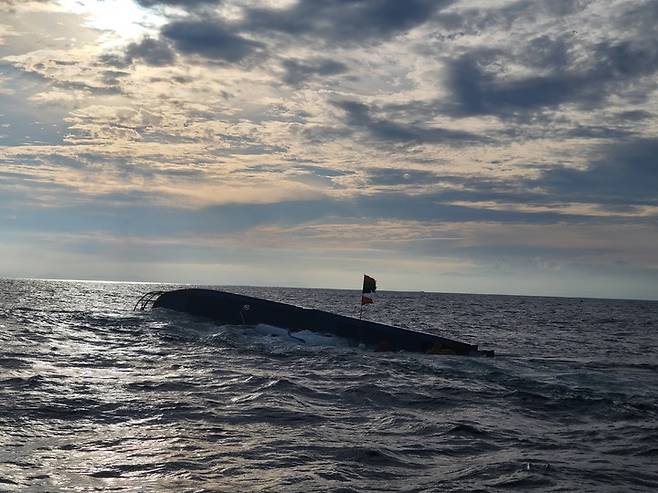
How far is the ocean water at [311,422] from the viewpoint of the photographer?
9.30 m

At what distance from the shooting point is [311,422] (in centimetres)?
1313

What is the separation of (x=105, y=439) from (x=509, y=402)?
10809mm

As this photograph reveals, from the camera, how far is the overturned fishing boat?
30.1 metres

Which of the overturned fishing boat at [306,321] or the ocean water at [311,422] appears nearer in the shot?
the ocean water at [311,422]

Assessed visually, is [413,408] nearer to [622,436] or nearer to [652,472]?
[622,436]

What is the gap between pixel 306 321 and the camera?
34.0m

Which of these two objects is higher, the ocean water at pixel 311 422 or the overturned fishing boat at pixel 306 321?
the overturned fishing boat at pixel 306 321

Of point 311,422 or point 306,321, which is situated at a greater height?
point 306,321

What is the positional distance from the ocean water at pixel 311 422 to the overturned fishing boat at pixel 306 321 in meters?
3.82

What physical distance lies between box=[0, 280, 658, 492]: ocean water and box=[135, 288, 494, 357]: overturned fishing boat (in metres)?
3.82

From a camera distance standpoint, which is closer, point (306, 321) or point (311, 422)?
point (311, 422)

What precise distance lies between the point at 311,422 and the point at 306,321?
20.9 meters

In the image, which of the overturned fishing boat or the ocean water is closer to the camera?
the ocean water

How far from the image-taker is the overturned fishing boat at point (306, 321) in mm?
30125
